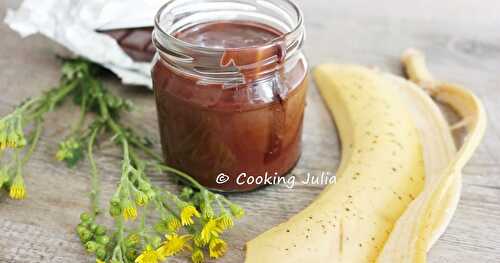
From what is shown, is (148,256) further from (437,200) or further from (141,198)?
(437,200)

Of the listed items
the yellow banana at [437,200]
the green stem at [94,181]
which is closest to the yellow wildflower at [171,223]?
the green stem at [94,181]

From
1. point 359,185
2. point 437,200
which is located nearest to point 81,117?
point 359,185

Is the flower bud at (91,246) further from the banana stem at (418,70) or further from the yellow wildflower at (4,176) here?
the banana stem at (418,70)

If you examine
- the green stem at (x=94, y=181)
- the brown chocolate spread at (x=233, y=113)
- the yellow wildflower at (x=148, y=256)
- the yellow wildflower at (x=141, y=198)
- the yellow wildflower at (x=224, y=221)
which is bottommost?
the green stem at (x=94, y=181)

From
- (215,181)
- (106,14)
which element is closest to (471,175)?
(215,181)

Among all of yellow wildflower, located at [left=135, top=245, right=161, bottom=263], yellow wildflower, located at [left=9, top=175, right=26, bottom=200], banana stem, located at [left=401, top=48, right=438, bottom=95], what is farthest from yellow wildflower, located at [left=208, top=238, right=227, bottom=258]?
banana stem, located at [left=401, top=48, right=438, bottom=95]

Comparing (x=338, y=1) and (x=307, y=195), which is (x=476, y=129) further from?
(x=338, y=1)

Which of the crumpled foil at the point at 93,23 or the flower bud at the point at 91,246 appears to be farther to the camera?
the crumpled foil at the point at 93,23
